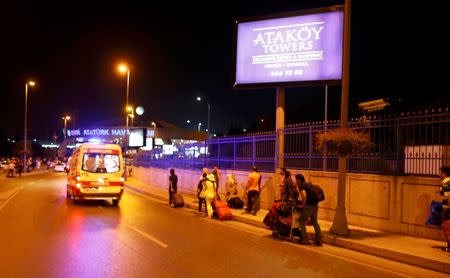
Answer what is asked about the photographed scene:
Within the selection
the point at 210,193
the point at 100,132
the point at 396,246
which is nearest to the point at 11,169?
the point at 210,193

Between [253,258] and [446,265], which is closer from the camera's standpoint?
[446,265]

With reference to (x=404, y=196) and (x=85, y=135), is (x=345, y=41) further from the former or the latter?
(x=85, y=135)

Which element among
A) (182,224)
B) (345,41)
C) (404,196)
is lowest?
(182,224)

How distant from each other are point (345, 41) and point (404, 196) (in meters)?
4.43

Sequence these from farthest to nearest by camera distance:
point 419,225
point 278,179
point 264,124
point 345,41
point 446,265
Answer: point 264,124 < point 278,179 < point 345,41 < point 419,225 < point 446,265

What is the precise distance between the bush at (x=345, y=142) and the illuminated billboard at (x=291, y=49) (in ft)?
20.6

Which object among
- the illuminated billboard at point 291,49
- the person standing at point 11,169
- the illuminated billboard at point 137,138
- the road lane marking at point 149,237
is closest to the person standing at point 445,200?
the road lane marking at point 149,237

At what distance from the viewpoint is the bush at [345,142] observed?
12562 mm

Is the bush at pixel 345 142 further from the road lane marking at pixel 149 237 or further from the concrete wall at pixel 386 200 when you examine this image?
the road lane marking at pixel 149 237

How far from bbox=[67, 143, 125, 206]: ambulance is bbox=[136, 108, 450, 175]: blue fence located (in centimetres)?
520

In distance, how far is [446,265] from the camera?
9.23 metres

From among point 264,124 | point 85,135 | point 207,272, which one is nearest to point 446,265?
point 207,272

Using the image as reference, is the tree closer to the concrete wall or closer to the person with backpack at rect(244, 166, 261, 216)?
A: the concrete wall

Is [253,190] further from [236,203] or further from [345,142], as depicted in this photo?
[345,142]
